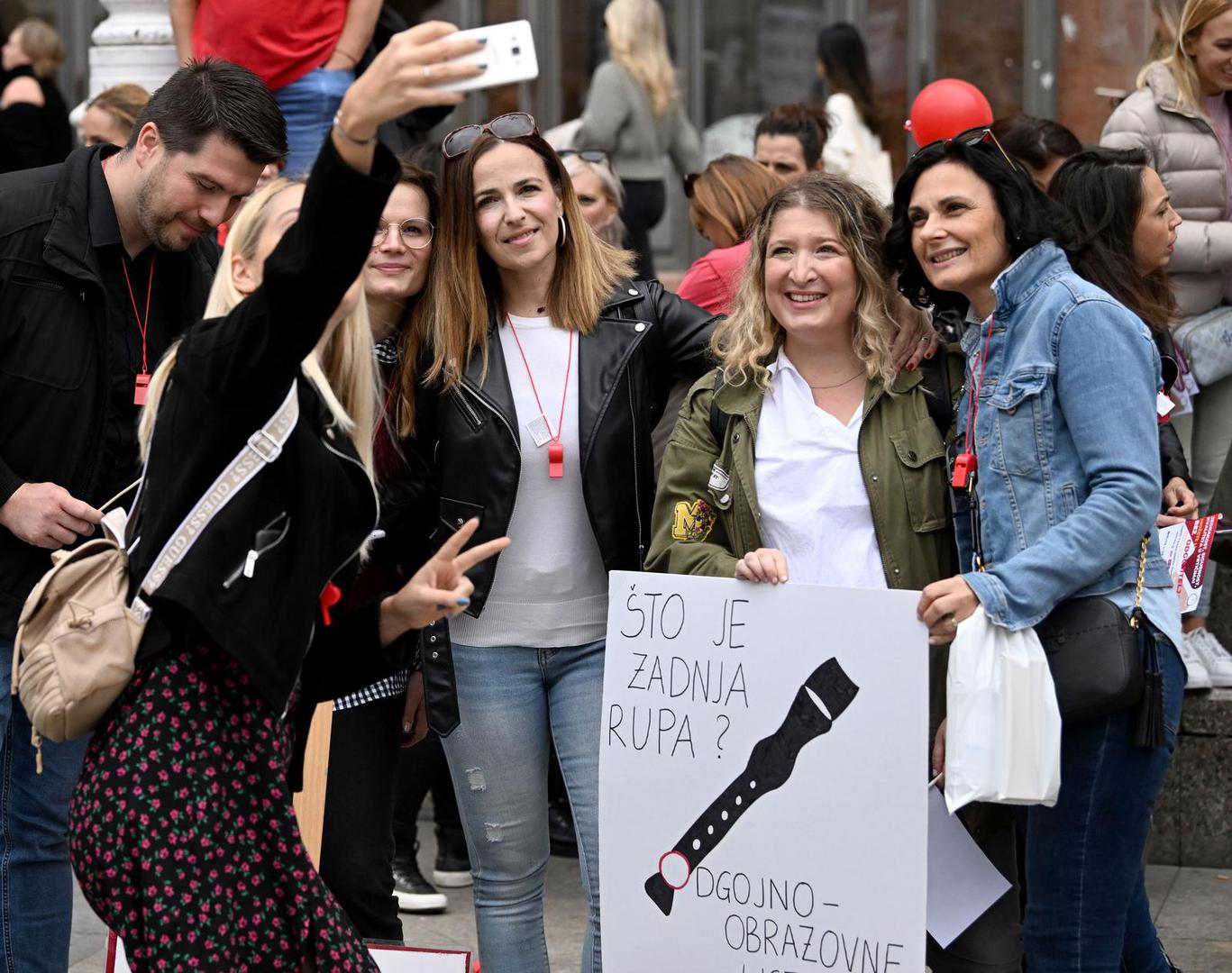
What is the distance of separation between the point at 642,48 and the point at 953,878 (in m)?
5.55

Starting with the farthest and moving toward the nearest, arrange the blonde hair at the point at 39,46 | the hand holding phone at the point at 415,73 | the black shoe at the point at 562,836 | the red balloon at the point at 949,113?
the blonde hair at the point at 39,46
the black shoe at the point at 562,836
the red balloon at the point at 949,113
the hand holding phone at the point at 415,73

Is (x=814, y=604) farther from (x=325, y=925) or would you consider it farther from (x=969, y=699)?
(x=325, y=925)

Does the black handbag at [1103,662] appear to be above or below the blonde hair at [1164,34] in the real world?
below

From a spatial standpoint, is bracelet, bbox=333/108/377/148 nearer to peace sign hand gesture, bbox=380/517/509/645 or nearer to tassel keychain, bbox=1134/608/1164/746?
peace sign hand gesture, bbox=380/517/509/645

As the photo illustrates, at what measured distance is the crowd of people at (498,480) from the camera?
108 inches

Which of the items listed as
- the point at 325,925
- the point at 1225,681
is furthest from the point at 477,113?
the point at 325,925

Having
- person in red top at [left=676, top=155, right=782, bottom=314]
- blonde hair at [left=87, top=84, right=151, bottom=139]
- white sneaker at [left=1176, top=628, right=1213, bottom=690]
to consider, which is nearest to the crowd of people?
white sneaker at [left=1176, top=628, right=1213, bottom=690]

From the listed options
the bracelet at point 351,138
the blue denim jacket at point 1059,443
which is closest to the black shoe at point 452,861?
the blue denim jacket at point 1059,443

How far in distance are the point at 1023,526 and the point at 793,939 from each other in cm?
97

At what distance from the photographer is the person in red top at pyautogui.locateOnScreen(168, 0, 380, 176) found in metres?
6.43

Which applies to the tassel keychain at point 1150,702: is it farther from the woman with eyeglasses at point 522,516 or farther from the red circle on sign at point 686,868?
the woman with eyeglasses at point 522,516

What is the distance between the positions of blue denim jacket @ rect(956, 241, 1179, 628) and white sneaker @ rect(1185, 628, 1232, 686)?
2240mm

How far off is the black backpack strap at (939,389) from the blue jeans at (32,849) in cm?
215

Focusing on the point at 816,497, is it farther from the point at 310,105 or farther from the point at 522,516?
the point at 310,105
